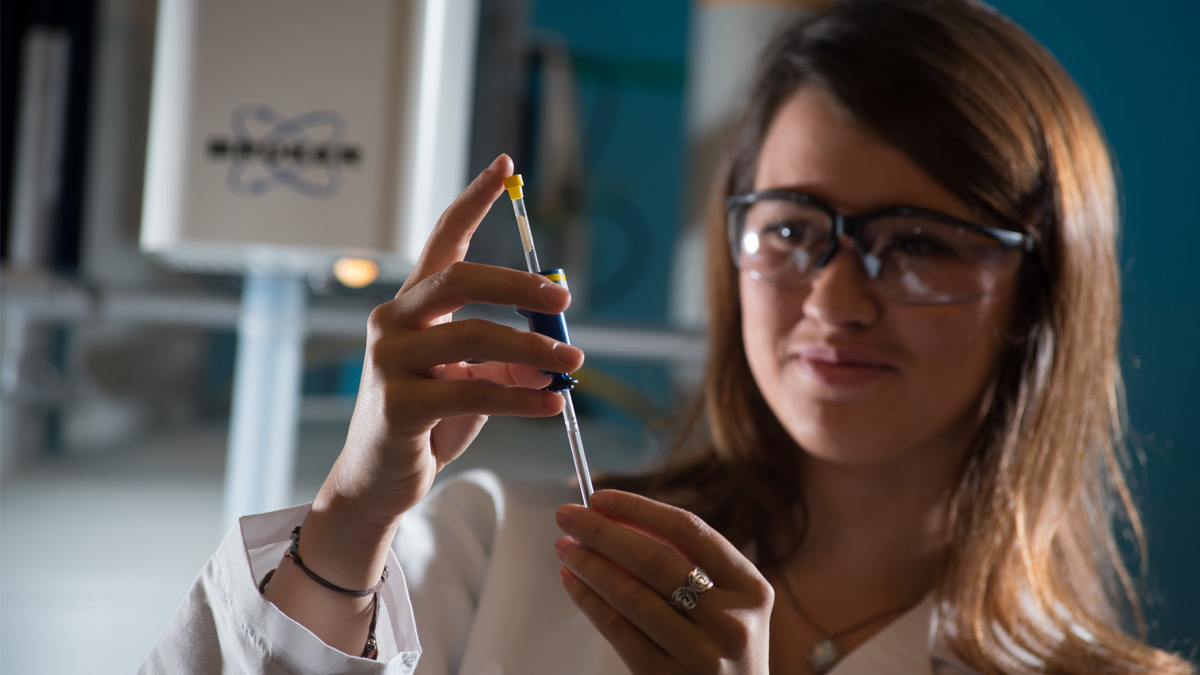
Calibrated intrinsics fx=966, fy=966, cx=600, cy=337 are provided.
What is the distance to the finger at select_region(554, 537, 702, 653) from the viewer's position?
39 centimetres

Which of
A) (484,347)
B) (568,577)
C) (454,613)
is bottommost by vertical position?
(454,613)

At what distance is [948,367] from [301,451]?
548 mm

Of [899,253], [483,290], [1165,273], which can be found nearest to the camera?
[483,290]

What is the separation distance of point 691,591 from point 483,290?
151mm

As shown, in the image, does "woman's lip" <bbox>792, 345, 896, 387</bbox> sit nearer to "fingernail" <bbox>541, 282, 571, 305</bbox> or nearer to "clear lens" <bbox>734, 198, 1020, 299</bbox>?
"clear lens" <bbox>734, 198, 1020, 299</bbox>

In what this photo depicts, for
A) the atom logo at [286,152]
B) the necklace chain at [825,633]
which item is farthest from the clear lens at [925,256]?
the atom logo at [286,152]

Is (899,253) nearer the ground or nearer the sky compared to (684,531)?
nearer the sky

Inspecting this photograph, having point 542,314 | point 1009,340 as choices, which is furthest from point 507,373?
point 1009,340

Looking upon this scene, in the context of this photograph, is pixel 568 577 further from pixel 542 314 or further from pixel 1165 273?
pixel 1165 273

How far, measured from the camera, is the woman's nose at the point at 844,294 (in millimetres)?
583

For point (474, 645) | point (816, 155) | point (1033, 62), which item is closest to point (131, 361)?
point (474, 645)

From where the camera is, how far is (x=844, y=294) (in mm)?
585

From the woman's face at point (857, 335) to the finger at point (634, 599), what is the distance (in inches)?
9.3

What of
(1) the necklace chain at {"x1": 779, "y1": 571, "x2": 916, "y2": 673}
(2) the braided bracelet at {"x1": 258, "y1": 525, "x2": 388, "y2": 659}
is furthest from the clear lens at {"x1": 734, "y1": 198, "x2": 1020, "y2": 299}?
(2) the braided bracelet at {"x1": 258, "y1": 525, "x2": 388, "y2": 659}
